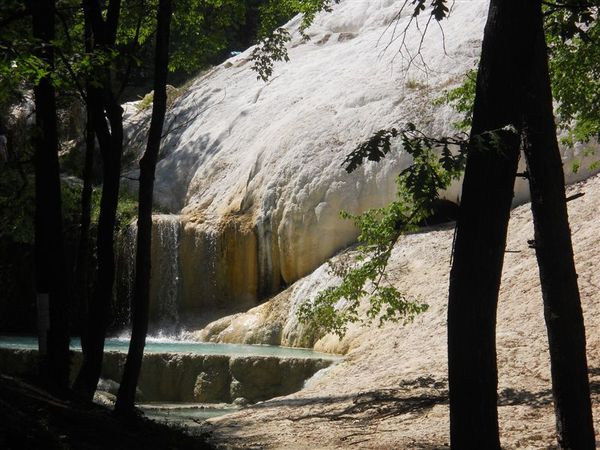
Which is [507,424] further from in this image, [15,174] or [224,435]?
[15,174]

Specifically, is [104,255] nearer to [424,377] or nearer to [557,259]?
[424,377]

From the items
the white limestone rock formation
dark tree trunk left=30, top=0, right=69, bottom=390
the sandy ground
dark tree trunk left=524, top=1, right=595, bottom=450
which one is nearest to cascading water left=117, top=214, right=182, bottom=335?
the white limestone rock formation

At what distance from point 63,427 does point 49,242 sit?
3.36 meters

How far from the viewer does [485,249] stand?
5.42m

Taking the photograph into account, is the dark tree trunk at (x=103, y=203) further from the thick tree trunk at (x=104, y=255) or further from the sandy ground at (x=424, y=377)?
the sandy ground at (x=424, y=377)

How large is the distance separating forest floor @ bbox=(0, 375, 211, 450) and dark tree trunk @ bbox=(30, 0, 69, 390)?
1354mm

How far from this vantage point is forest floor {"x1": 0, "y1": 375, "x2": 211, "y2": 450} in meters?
4.47

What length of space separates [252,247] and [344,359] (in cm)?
656

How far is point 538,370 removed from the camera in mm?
10930

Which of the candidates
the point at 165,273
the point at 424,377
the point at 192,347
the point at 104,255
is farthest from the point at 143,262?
the point at 165,273

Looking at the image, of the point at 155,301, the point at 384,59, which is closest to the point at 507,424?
the point at 155,301

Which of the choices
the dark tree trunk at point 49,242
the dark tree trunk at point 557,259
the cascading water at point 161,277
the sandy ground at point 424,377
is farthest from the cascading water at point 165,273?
the dark tree trunk at point 557,259

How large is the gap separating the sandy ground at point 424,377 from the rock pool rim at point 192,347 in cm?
118

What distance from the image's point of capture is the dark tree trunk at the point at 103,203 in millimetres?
9336
